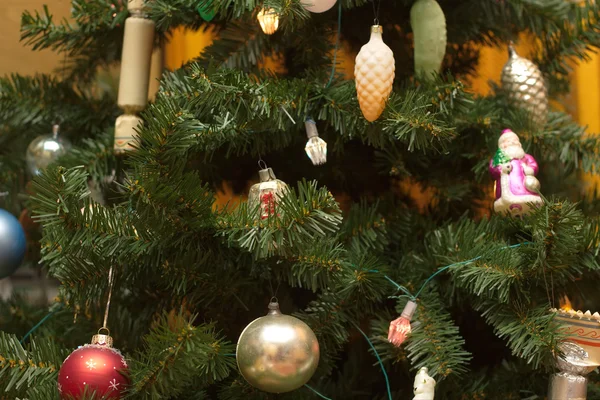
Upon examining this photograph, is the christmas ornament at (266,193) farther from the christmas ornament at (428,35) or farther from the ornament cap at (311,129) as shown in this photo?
the christmas ornament at (428,35)

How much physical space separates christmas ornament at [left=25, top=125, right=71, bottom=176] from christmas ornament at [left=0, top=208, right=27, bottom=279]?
8cm

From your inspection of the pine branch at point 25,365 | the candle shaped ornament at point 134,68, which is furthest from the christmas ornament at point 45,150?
the pine branch at point 25,365

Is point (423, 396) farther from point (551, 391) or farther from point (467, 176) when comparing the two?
point (467, 176)

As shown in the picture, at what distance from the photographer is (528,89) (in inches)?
30.8

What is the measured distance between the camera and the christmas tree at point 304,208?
57 centimetres

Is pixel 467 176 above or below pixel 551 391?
above

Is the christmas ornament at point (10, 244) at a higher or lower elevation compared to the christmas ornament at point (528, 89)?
lower

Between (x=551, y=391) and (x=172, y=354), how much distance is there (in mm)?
328

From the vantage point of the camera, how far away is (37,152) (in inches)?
32.7

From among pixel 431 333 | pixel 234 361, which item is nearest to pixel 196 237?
pixel 234 361

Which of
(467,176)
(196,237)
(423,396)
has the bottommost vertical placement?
(423,396)

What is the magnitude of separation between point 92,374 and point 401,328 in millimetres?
252

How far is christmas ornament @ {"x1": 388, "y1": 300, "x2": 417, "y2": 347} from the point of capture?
61cm

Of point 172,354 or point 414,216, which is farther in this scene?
point 414,216
